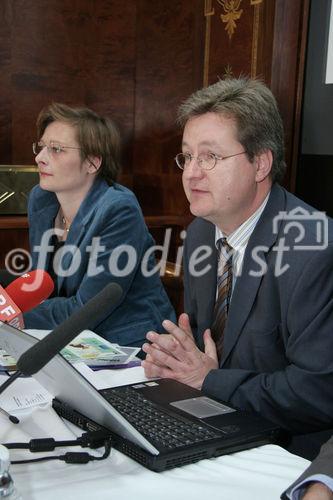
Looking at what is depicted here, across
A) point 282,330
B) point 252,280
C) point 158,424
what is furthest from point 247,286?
point 158,424

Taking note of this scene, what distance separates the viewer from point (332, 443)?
39.5 inches

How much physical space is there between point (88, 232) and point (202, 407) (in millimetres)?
1300

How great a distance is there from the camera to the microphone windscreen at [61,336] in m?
0.77

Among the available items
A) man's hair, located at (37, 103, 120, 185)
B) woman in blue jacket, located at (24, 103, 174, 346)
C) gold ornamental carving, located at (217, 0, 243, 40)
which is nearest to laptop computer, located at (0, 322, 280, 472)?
woman in blue jacket, located at (24, 103, 174, 346)

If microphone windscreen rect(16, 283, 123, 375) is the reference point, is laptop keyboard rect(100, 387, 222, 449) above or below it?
below

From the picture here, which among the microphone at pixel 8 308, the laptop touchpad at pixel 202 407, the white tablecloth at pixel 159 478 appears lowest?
the white tablecloth at pixel 159 478

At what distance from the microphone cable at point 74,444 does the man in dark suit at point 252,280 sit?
41cm

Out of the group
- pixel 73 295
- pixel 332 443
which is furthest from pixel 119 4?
pixel 332 443

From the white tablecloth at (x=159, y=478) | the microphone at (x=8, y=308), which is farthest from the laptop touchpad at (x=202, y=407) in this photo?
the microphone at (x=8, y=308)

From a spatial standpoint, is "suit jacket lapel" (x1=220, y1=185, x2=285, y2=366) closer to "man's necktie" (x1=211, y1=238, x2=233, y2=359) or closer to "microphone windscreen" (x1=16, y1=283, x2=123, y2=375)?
"man's necktie" (x1=211, y1=238, x2=233, y2=359)

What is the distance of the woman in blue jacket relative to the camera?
229 centimetres

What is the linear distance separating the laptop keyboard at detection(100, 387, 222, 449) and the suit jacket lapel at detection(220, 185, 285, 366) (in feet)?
1.38

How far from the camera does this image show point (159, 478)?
3.15 feet

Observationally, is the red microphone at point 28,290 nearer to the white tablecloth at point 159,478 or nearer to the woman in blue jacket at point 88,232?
the woman in blue jacket at point 88,232
